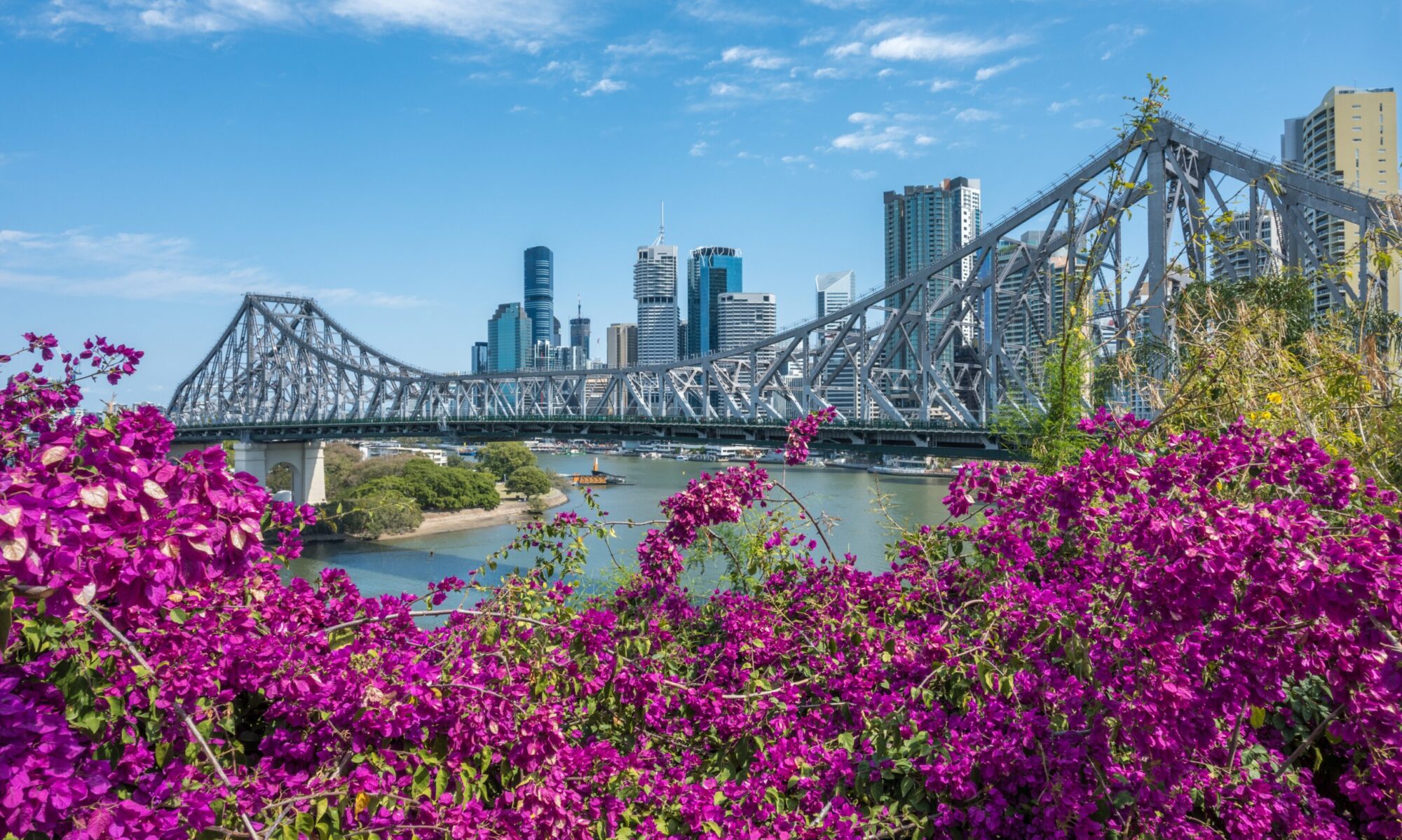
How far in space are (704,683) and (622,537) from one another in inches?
607

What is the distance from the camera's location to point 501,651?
2777 mm

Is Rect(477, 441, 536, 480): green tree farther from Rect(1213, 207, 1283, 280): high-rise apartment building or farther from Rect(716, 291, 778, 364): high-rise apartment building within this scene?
Rect(716, 291, 778, 364): high-rise apartment building

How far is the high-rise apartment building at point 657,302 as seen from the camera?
158750 mm

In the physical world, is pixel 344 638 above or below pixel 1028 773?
above

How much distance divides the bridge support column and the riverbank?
900 cm

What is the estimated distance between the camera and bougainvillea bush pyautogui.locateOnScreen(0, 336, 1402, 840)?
5.07ft

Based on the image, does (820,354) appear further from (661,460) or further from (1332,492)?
(1332,492)

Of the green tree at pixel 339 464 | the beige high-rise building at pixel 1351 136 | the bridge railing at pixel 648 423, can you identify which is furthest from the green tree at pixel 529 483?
the beige high-rise building at pixel 1351 136

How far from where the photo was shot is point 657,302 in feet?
568

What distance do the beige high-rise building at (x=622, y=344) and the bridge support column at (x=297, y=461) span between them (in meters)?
115

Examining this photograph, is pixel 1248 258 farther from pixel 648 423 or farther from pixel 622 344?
pixel 622 344

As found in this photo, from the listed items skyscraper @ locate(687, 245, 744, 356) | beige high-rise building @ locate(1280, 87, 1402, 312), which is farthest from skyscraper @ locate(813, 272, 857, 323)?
beige high-rise building @ locate(1280, 87, 1402, 312)

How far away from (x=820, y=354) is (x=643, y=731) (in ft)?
105

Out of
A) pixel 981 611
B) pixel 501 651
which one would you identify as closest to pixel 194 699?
pixel 501 651
